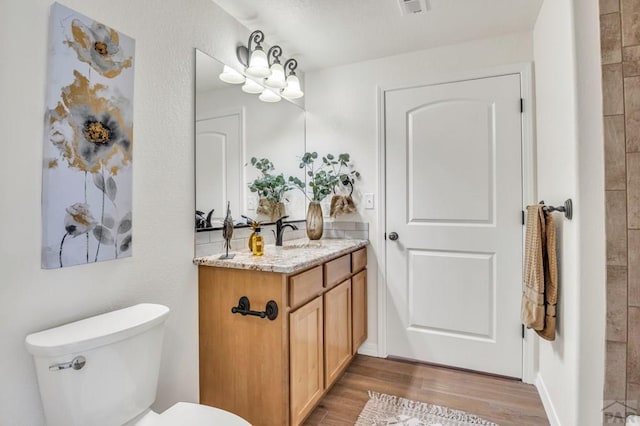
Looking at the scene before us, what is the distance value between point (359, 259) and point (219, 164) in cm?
117

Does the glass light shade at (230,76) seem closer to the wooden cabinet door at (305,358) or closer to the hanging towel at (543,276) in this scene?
the wooden cabinet door at (305,358)

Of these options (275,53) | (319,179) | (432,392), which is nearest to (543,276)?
(432,392)

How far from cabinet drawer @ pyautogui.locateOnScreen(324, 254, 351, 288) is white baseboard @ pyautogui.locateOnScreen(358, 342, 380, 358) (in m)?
0.71

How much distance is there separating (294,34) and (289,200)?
3.75 ft

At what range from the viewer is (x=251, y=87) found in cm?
214

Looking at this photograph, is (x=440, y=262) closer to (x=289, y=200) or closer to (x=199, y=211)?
(x=289, y=200)

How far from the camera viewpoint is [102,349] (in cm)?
108

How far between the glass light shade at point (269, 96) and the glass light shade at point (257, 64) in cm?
27

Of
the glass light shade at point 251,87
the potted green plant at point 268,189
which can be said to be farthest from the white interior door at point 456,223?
the glass light shade at point 251,87

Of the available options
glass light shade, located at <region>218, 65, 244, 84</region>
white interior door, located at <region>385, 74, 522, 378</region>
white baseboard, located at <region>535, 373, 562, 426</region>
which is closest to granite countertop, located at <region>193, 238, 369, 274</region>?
white interior door, located at <region>385, 74, 522, 378</region>

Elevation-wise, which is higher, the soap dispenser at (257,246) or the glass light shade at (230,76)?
the glass light shade at (230,76)

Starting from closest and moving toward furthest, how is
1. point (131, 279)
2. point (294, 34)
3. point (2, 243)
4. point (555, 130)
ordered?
point (2, 243)
point (131, 279)
point (555, 130)
point (294, 34)

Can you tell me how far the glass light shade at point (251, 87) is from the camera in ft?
6.86

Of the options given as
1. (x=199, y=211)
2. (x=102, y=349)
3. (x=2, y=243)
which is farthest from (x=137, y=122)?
(x=102, y=349)
